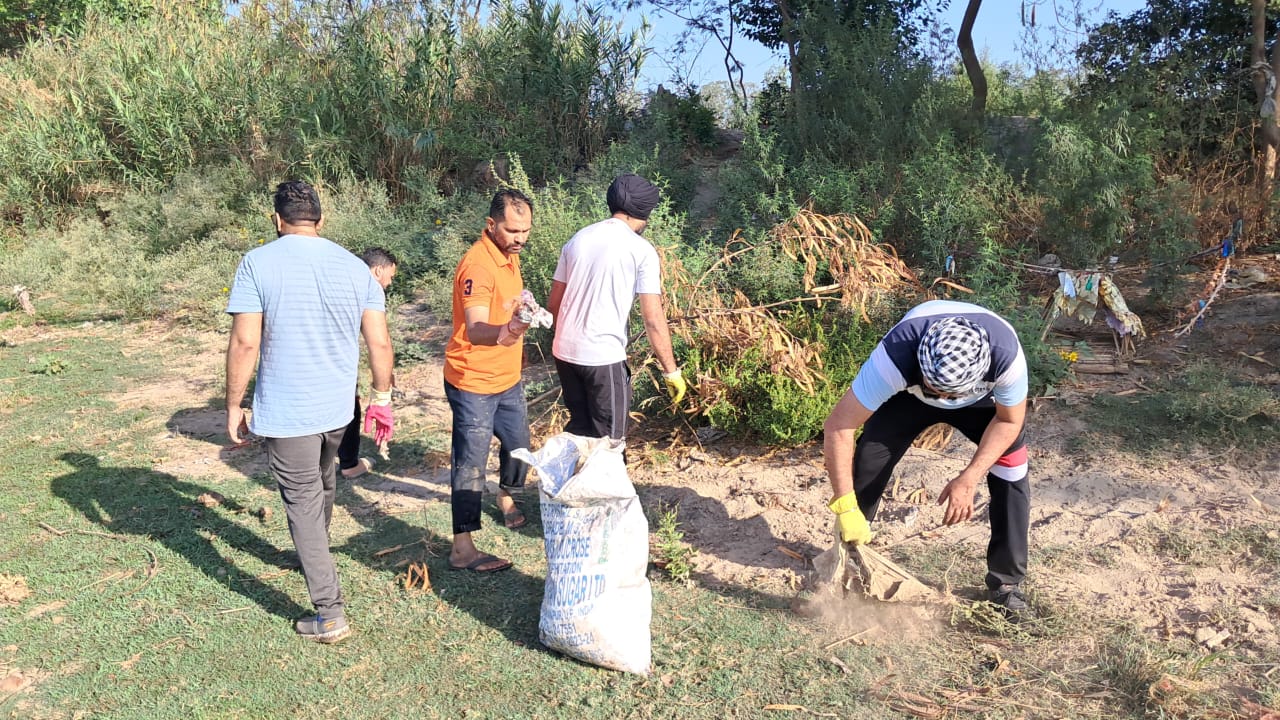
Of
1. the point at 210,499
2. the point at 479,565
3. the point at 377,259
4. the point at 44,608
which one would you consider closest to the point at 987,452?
the point at 479,565

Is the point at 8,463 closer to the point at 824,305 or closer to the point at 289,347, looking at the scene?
the point at 289,347

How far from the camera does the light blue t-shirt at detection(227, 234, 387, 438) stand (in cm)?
312

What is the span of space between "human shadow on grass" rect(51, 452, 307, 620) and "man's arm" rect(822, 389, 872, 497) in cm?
225

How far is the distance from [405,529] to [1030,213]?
17.6ft

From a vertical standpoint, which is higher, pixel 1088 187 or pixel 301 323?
pixel 1088 187

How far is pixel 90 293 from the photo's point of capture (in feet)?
32.1

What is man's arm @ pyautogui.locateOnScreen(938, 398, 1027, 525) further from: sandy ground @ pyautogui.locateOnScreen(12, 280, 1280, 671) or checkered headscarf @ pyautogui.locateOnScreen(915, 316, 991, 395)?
sandy ground @ pyautogui.locateOnScreen(12, 280, 1280, 671)

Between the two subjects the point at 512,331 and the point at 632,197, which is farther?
the point at 632,197

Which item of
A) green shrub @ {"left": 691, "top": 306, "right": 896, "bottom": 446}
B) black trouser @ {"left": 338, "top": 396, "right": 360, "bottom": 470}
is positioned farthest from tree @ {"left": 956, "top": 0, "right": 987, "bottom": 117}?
black trouser @ {"left": 338, "top": 396, "right": 360, "bottom": 470}

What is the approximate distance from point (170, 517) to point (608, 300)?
106 inches

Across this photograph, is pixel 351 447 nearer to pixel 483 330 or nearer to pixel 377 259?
pixel 377 259

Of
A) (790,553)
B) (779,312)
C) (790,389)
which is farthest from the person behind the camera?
(779,312)

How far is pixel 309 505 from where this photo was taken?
3.32 metres

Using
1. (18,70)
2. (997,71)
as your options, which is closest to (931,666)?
(997,71)
